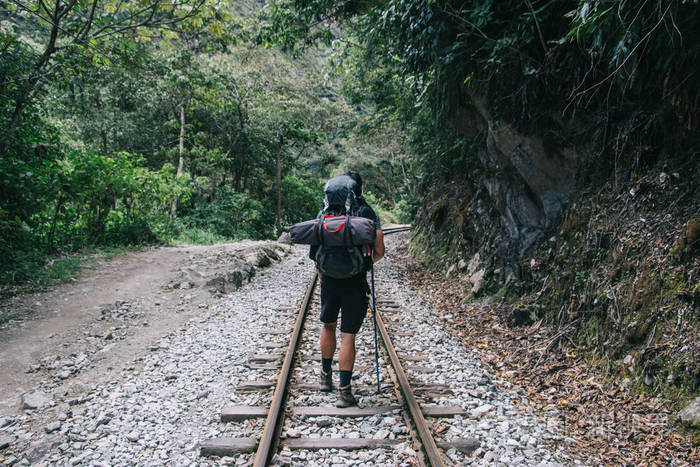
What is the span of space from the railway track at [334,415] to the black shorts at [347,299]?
2.38 feet

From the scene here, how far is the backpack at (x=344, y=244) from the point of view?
3170mm

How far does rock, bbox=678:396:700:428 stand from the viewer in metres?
2.64

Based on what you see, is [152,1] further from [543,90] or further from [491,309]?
[491,309]

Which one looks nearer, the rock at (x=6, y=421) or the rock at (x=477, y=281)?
the rock at (x=6, y=421)

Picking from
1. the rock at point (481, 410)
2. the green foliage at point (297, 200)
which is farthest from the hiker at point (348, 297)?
the green foliage at point (297, 200)

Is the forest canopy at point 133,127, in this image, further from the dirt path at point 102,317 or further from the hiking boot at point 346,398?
the hiking boot at point 346,398

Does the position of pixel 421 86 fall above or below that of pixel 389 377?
above

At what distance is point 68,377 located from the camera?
4145 mm

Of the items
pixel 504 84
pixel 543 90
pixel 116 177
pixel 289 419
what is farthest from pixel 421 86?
pixel 116 177

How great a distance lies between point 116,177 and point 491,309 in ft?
30.3

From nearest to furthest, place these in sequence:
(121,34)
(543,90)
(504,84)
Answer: (543,90), (504,84), (121,34)

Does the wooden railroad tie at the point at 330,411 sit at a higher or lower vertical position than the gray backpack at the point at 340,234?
lower

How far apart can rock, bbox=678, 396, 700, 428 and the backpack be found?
2.57 metres

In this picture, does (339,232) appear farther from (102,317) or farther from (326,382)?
(102,317)
